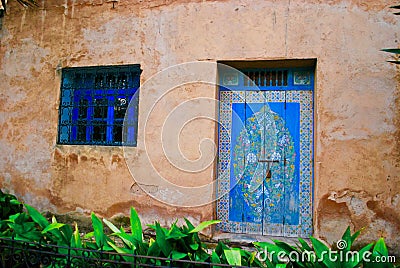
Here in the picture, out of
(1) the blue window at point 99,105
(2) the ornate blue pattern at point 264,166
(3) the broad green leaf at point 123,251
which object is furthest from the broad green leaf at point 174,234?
(1) the blue window at point 99,105

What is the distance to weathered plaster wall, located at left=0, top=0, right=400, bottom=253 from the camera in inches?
152

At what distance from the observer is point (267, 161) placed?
4.31 m

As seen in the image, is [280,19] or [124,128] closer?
[280,19]

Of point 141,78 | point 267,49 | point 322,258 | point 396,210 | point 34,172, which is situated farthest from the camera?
point 34,172

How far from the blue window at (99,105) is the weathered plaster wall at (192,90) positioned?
5.6 inches

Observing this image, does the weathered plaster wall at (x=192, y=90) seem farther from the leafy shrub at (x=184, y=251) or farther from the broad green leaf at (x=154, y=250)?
the broad green leaf at (x=154, y=250)

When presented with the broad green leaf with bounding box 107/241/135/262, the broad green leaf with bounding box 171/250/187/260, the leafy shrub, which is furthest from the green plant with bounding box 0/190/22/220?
the broad green leaf with bounding box 171/250/187/260

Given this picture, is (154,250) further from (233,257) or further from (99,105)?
(99,105)

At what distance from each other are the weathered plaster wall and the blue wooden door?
27 cm

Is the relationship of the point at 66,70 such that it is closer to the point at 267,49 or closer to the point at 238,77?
the point at 238,77

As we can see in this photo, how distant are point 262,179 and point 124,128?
202cm

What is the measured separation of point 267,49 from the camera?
4.18 m

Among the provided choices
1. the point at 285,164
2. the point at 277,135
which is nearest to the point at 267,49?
the point at 277,135

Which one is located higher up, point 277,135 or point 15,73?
point 15,73
